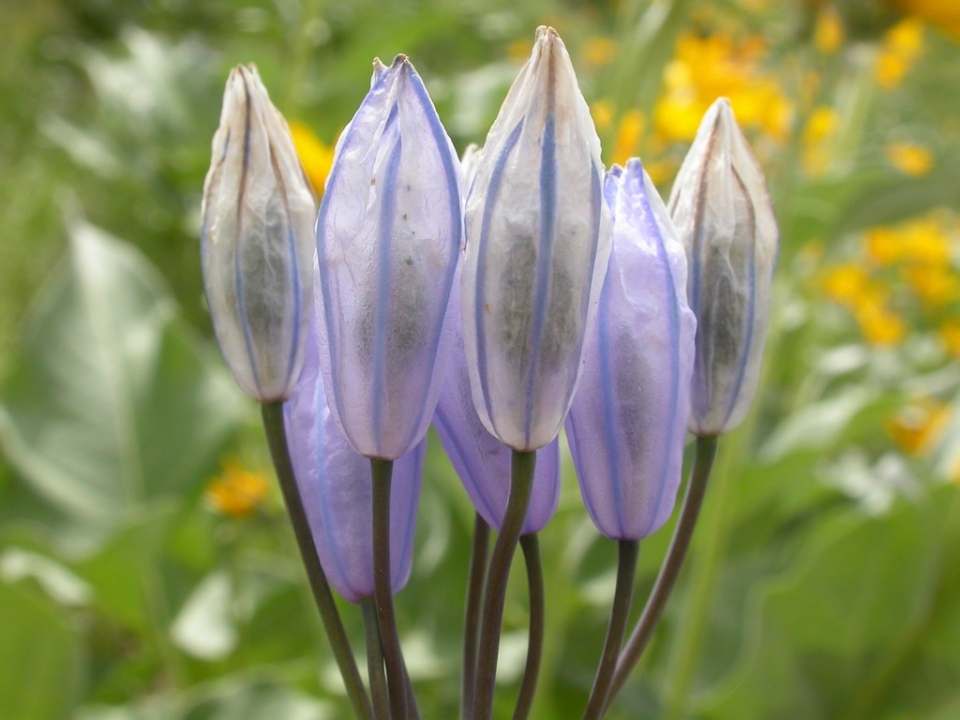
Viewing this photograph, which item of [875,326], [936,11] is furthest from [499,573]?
[875,326]

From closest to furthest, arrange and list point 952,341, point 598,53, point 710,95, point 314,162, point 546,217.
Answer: point 546,217 < point 314,162 < point 710,95 < point 952,341 < point 598,53

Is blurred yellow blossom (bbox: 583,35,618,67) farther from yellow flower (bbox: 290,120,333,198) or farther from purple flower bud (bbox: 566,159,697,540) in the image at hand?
purple flower bud (bbox: 566,159,697,540)

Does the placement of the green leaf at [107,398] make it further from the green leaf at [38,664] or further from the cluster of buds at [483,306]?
the cluster of buds at [483,306]

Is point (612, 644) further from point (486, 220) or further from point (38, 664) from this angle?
point (38, 664)

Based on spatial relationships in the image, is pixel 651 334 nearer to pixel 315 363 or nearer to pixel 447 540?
pixel 315 363

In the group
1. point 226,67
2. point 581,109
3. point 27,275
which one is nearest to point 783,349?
point 226,67

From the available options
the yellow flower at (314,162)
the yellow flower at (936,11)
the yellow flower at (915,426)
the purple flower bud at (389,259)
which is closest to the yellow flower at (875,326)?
the yellow flower at (915,426)
